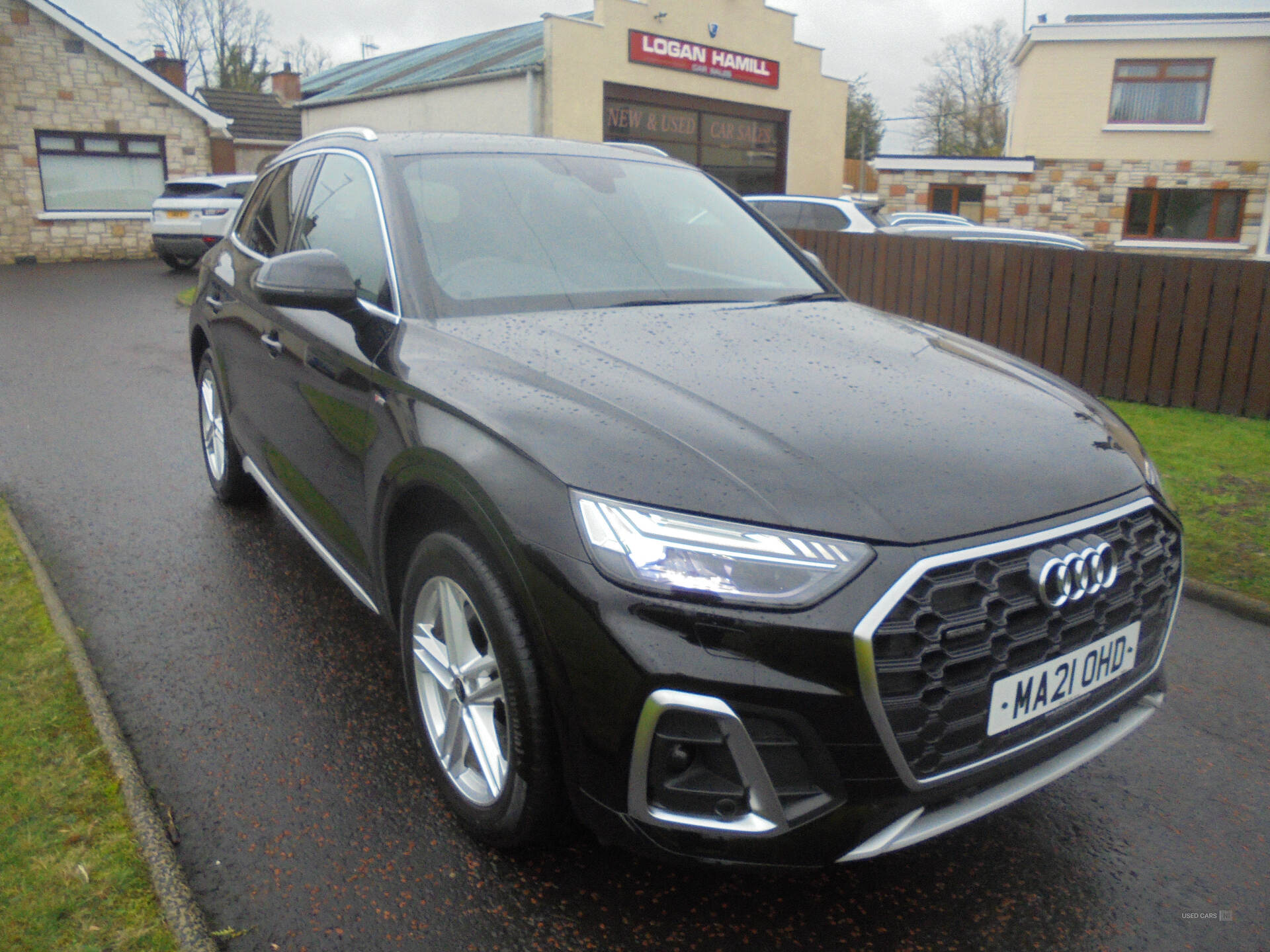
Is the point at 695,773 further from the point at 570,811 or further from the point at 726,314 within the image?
the point at 726,314

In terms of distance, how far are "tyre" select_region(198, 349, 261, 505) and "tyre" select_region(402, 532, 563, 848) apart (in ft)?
8.47

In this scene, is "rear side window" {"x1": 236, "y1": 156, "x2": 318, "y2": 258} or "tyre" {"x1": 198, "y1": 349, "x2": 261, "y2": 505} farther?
"tyre" {"x1": 198, "y1": 349, "x2": 261, "y2": 505}

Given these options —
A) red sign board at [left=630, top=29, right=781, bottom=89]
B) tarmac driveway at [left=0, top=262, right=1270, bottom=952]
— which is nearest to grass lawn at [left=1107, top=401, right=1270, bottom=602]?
tarmac driveway at [left=0, top=262, right=1270, bottom=952]

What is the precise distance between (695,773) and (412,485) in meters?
1.05

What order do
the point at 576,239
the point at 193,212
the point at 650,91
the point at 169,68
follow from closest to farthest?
the point at 576,239, the point at 193,212, the point at 650,91, the point at 169,68

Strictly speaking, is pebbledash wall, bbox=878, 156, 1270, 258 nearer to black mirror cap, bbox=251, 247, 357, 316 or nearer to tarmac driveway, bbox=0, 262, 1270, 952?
tarmac driveway, bbox=0, 262, 1270, 952

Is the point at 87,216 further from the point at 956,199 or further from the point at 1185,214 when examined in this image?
the point at 1185,214

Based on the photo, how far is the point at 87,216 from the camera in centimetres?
2400

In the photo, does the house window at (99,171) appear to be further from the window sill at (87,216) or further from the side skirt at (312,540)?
the side skirt at (312,540)

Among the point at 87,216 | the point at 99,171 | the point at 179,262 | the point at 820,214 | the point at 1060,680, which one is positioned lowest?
the point at 179,262

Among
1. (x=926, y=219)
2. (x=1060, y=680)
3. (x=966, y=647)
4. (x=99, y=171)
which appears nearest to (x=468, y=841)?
(x=966, y=647)

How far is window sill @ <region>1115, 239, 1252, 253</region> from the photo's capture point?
1157 inches

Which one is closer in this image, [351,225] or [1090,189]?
[351,225]

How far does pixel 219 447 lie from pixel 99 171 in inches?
916
